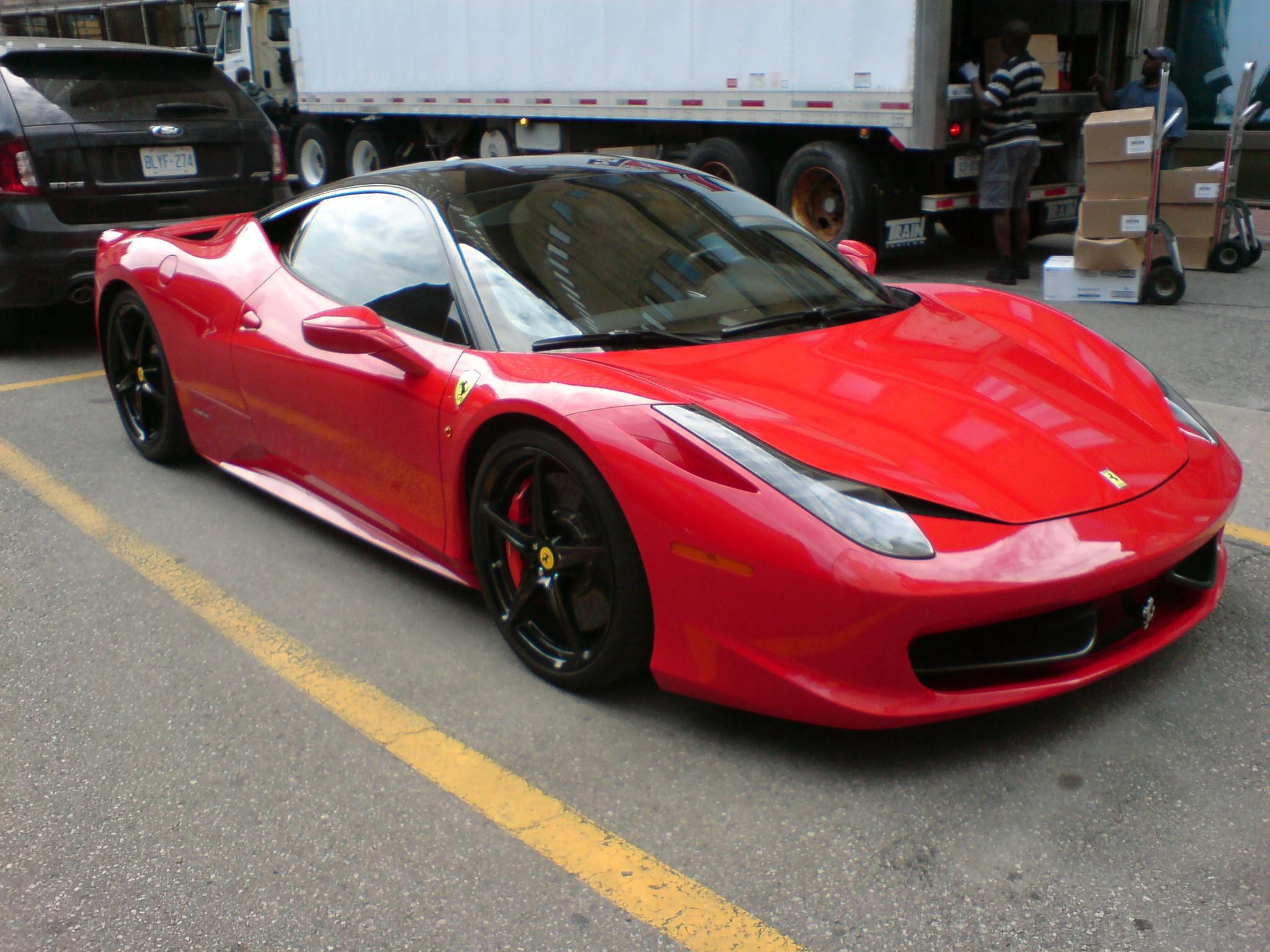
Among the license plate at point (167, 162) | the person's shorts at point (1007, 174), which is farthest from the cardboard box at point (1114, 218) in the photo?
the license plate at point (167, 162)

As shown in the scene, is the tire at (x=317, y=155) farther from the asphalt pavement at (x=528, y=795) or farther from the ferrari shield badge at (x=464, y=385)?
the ferrari shield badge at (x=464, y=385)

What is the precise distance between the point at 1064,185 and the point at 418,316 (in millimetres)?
7840

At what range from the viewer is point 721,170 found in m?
10.3

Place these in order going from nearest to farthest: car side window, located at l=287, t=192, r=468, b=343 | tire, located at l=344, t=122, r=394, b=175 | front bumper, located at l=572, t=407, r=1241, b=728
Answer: front bumper, located at l=572, t=407, r=1241, b=728, car side window, located at l=287, t=192, r=468, b=343, tire, located at l=344, t=122, r=394, b=175

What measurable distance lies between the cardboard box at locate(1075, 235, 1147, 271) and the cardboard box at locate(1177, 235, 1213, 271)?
1171 mm

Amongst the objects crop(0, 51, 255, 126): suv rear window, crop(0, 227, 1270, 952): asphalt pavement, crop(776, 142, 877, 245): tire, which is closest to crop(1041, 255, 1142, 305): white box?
crop(776, 142, 877, 245): tire

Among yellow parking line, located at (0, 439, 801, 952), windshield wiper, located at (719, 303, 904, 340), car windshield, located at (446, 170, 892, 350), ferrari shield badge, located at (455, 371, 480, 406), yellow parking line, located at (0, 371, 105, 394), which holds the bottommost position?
yellow parking line, located at (0, 371, 105, 394)

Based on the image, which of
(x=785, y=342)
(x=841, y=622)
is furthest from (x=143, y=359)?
(x=841, y=622)

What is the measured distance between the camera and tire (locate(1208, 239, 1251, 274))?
8789 millimetres

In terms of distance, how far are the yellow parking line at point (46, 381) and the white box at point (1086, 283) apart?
19.1 ft

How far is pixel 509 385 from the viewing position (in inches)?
119

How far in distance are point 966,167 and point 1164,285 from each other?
1953mm

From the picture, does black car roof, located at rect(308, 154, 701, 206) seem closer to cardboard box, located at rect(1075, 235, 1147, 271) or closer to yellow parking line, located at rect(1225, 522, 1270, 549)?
yellow parking line, located at rect(1225, 522, 1270, 549)

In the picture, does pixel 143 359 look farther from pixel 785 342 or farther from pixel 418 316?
pixel 785 342
